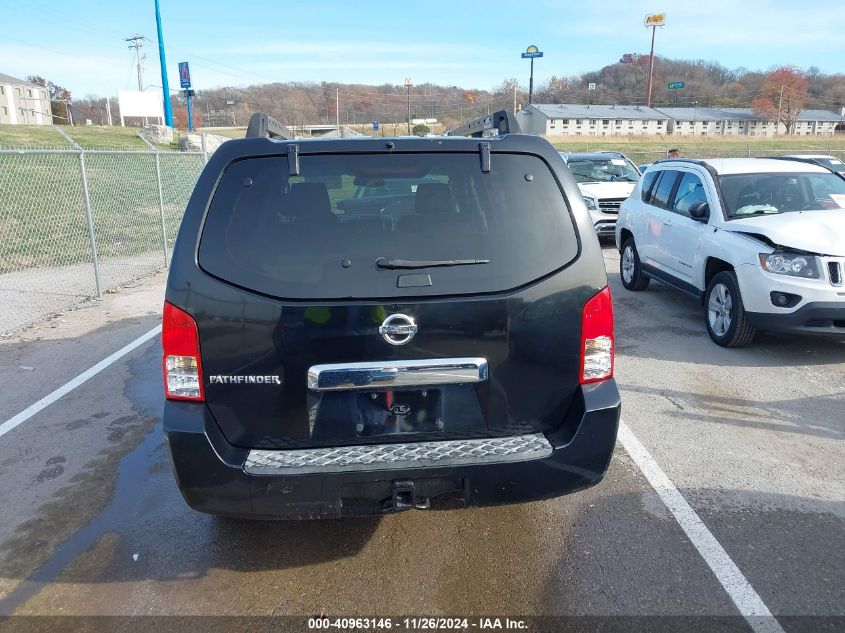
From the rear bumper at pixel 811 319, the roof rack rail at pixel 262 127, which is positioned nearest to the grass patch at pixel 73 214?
the roof rack rail at pixel 262 127

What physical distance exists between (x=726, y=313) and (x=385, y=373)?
16.4 ft

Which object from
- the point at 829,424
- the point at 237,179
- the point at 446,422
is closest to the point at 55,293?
the point at 237,179

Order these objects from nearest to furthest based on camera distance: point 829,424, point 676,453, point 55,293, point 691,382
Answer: point 676,453, point 829,424, point 691,382, point 55,293

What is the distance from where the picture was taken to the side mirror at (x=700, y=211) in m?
6.90

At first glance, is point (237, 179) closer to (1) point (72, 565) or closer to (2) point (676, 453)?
(1) point (72, 565)

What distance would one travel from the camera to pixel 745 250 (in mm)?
6133

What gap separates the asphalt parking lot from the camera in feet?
9.21

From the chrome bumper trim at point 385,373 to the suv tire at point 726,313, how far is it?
4544mm

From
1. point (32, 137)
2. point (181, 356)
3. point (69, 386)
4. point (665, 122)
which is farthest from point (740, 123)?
point (181, 356)

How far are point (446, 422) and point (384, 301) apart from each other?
59 cm

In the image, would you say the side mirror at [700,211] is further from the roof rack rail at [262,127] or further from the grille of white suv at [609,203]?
the grille of white suv at [609,203]

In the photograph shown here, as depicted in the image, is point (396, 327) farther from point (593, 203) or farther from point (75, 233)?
point (75, 233)

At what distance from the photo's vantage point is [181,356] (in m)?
2.69

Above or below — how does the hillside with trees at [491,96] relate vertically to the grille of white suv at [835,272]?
above
